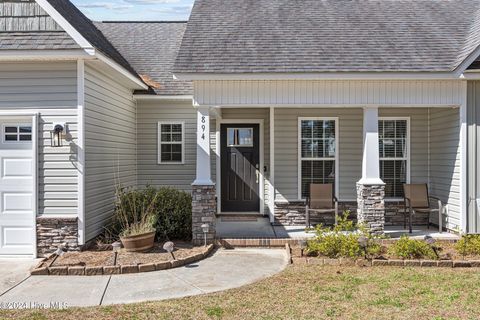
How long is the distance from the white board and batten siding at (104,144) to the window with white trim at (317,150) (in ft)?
14.0

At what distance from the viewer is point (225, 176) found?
1083 cm

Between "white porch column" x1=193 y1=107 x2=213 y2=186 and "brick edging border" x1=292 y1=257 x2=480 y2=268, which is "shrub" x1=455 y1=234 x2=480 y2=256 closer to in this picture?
A: "brick edging border" x1=292 y1=257 x2=480 y2=268

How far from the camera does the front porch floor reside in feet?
27.1

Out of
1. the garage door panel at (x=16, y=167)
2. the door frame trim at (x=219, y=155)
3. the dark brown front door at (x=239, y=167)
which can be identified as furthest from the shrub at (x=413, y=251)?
the garage door panel at (x=16, y=167)

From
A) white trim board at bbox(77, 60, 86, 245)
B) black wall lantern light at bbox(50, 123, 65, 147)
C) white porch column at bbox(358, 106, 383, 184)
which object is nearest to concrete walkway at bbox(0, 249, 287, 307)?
white trim board at bbox(77, 60, 86, 245)

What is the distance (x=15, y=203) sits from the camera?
24.1 ft

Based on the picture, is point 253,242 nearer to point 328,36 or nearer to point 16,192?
point 16,192

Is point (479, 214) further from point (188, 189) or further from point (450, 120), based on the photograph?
point (188, 189)

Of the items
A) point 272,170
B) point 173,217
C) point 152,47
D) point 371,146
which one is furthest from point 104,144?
point 371,146

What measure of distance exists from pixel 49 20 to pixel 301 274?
20.2 feet

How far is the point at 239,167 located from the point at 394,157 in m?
3.88

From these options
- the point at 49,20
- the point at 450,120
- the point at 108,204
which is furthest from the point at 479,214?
the point at 49,20

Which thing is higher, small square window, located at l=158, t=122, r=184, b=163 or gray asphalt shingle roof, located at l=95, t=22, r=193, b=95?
gray asphalt shingle roof, located at l=95, t=22, r=193, b=95

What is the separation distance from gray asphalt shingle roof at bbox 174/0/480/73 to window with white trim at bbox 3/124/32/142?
9.63 ft
